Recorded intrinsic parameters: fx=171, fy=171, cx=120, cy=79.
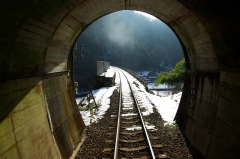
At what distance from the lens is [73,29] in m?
6.43

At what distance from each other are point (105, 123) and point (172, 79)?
2035 cm

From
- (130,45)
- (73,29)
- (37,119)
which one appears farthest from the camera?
(130,45)

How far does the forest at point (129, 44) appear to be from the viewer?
354ft

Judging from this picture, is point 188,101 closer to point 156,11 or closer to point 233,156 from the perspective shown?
point 233,156

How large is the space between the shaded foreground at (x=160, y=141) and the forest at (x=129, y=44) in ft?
247

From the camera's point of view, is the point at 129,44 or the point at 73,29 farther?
the point at 129,44

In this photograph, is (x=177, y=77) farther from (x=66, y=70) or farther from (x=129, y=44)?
(x=129, y=44)

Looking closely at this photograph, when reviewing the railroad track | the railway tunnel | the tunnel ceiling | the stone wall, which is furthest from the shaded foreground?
the tunnel ceiling

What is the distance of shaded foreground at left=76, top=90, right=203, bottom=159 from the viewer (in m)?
5.84

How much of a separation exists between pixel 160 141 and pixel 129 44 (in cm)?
13193

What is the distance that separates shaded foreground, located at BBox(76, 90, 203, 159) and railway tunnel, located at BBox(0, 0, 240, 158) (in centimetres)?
37

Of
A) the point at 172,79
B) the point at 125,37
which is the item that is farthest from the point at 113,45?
the point at 172,79

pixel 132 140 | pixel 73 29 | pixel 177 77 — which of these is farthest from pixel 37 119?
pixel 177 77

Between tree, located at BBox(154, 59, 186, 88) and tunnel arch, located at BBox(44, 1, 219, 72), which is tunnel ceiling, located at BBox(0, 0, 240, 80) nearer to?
tunnel arch, located at BBox(44, 1, 219, 72)
